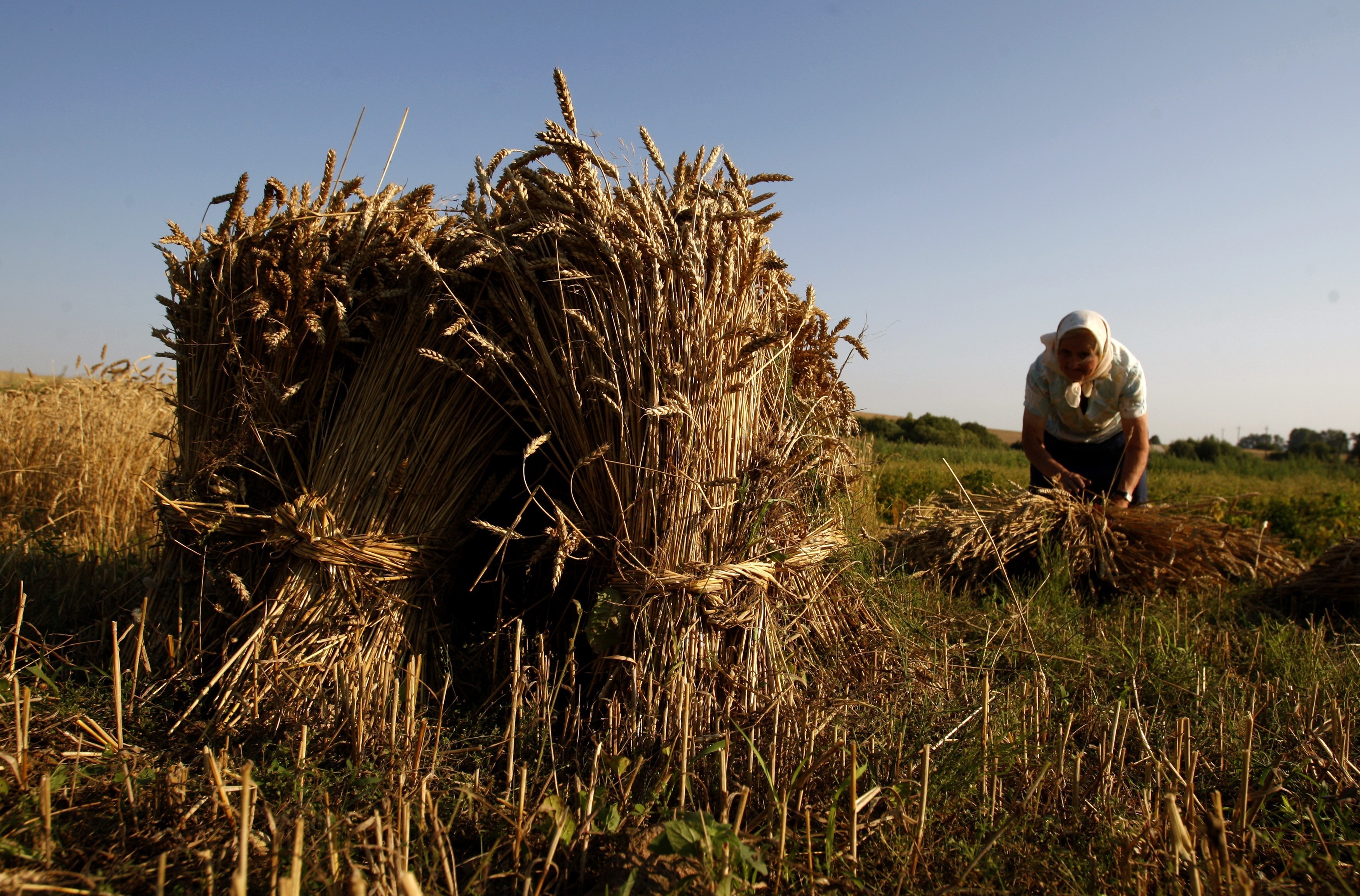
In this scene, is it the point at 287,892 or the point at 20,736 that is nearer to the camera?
the point at 287,892

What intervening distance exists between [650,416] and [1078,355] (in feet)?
10.8

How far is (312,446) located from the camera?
2434mm

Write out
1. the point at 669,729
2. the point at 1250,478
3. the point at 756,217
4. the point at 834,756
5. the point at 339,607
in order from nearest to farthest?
1. the point at 834,756
2. the point at 669,729
3. the point at 339,607
4. the point at 756,217
5. the point at 1250,478

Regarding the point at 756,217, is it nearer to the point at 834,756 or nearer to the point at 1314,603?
the point at 834,756

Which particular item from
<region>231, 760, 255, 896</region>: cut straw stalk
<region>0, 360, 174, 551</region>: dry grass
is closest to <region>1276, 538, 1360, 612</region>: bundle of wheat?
<region>231, 760, 255, 896</region>: cut straw stalk

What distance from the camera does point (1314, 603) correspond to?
12.6 feet

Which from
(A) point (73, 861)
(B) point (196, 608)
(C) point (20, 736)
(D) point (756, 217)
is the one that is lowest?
(A) point (73, 861)

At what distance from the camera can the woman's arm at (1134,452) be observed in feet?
14.6

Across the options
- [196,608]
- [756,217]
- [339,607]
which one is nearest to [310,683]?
[339,607]

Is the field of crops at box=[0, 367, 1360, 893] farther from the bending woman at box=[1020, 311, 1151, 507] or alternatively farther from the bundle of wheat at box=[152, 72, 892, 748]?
the bending woman at box=[1020, 311, 1151, 507]

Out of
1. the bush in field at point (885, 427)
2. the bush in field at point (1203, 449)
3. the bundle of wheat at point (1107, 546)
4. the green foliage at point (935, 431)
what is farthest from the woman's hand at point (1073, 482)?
the bush in field at point (1203, 449)

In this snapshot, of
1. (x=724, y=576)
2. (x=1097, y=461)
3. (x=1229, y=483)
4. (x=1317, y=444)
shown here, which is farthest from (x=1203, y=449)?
(x=724, y=576)

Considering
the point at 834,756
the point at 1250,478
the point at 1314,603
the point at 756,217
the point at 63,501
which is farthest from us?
the point at 1250,478

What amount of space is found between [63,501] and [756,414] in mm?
4970
